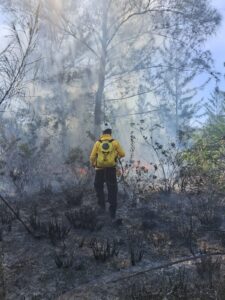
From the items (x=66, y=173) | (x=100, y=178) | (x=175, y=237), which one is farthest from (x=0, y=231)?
(x=66, y=173)

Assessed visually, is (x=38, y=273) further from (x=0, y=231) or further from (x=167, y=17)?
(x=167, y=17)

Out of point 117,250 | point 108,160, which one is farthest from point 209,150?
point 117,250

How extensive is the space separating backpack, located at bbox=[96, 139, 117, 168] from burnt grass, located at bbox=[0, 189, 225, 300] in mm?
958

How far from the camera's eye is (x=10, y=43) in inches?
220

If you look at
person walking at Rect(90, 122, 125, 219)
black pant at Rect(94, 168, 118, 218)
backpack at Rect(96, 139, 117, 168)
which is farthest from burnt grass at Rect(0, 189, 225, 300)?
backpack at Rect(96, 139, 117, 168)

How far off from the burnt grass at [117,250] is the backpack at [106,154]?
958 millimetres

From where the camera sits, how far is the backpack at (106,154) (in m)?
8.17

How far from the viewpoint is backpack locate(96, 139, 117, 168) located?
26.8 feet

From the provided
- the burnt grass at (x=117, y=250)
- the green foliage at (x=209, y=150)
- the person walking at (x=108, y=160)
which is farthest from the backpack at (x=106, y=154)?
the green foliage at (x=209, y=150)

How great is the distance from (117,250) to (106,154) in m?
2.32

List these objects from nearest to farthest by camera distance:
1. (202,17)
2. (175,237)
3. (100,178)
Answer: (175,237), (100,178), (202,17)

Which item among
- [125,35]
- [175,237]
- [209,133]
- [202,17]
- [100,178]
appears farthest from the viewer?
[125,35]

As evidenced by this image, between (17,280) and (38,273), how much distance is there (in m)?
0.32

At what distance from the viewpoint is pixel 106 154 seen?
8.17 metres
